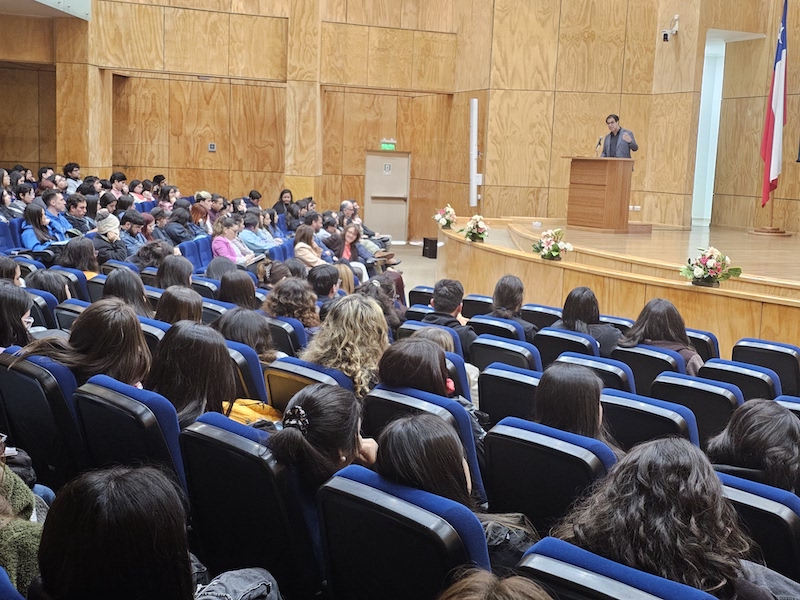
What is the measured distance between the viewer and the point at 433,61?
44.3ft

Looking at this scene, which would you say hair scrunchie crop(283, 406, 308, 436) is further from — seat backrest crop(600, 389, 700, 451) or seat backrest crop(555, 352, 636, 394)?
seat backrest crop(555, 352, 636, 394)

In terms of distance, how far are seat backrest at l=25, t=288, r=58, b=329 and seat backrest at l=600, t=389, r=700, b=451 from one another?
2.72 metres

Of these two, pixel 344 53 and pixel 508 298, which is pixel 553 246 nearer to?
pixel 508 298

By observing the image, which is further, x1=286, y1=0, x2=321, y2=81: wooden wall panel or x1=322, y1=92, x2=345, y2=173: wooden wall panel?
x1=322, y1=92, x2=345, y2=173: wooden wall panel

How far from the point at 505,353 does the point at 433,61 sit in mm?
10640

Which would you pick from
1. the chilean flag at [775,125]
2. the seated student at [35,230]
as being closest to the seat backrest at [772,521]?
the seated student at [35,230]

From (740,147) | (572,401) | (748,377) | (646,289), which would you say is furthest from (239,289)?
(740,147)

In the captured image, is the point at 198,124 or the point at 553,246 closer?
the point at 553,246

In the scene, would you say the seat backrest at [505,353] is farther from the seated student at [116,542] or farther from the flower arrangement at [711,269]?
the flower arrangement at [711,269]

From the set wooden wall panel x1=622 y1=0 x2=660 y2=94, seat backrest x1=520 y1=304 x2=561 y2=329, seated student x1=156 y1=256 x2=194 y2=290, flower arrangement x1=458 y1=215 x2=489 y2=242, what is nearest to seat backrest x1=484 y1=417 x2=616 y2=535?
seat backrest x1=520 y1=304 x2=561 y2=329

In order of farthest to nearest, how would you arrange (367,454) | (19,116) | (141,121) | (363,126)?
(363,126) → (141,121) → (19,116) → (367,454)

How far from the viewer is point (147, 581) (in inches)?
52.9

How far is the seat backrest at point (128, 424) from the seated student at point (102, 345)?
352mm

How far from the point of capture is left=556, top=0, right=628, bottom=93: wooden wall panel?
501 inches
